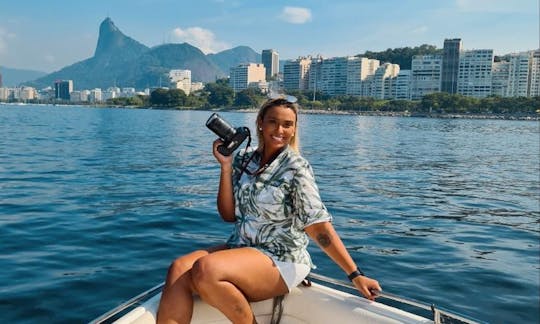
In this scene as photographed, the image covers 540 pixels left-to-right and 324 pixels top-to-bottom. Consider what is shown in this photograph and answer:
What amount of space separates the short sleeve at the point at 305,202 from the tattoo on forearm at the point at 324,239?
0.10 meters

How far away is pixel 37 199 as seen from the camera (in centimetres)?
1138

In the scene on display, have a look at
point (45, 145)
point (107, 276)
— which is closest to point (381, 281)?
point (107, 276)

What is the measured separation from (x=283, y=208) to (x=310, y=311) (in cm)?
80

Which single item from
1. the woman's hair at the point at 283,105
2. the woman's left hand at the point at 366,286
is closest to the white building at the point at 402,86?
the woman's hair at the point at 283,105

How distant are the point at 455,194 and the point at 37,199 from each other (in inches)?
454

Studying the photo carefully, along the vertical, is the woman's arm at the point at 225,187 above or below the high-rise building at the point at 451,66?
below

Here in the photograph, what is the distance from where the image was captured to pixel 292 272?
3.27 meters

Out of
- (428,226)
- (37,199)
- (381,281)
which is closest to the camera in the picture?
(381,281)

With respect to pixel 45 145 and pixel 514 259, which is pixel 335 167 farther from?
pixel 45 145

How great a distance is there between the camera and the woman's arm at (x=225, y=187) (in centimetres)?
349

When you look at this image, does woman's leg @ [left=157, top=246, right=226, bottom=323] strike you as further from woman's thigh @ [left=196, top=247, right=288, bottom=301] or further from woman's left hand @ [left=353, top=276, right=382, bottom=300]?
woman's left hand @ [left=353, top=276, right=382, bottom=300]

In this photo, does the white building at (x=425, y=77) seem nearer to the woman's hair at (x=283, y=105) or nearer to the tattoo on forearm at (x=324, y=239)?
the woman's hair at (x=283, y=105)

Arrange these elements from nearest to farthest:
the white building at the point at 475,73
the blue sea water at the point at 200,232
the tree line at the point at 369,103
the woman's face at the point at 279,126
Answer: the woman's face at the point at 279,126 → the blue sea water at the point at 200,232 → the tree line at the point at 369,103 → the white building at the point at 475,73

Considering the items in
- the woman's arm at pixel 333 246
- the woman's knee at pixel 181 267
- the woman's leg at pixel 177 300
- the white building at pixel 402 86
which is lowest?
the woman's leg at pixel 177 300
